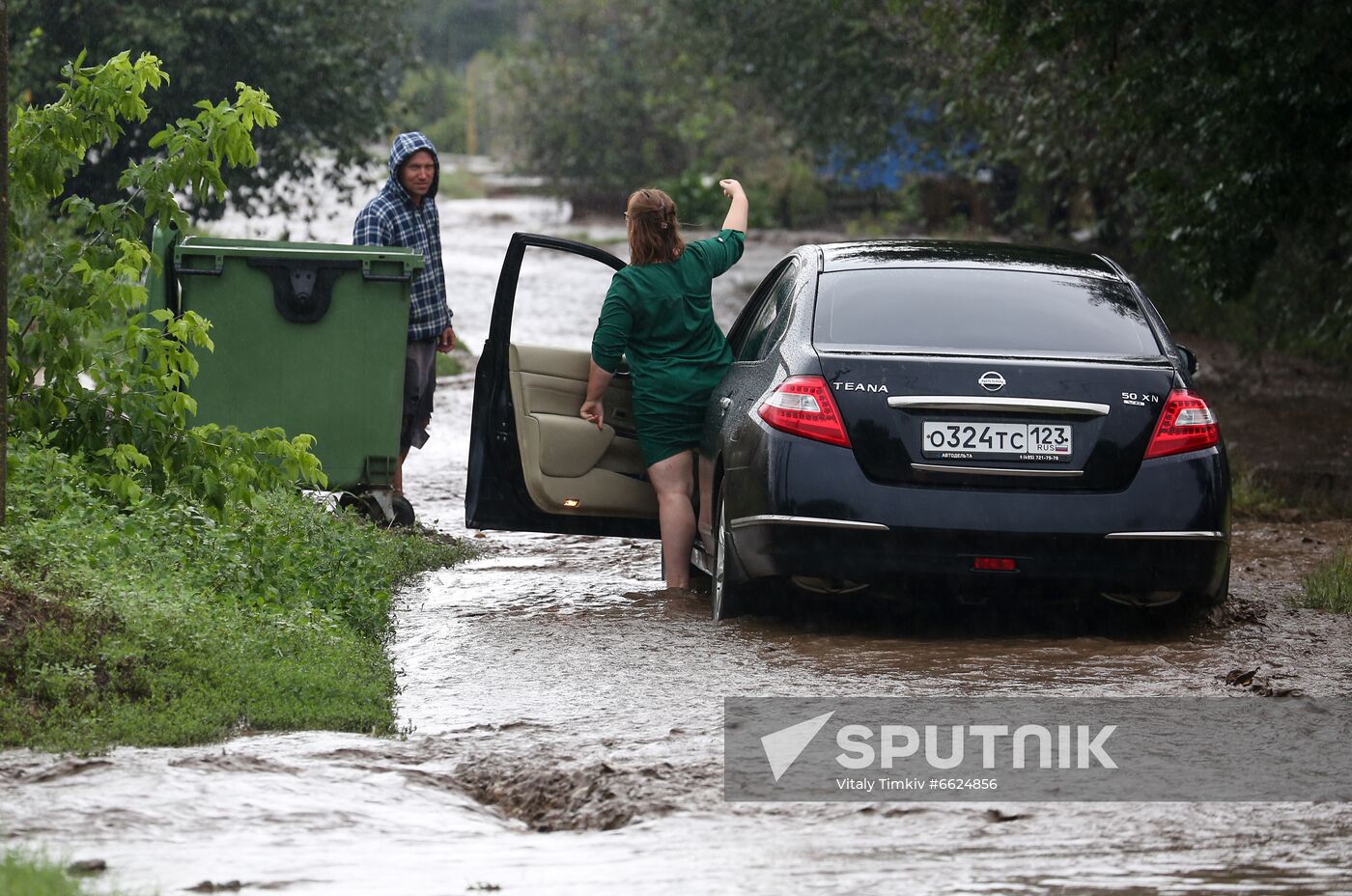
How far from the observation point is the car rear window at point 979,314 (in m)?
7.07

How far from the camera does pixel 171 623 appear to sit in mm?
6125

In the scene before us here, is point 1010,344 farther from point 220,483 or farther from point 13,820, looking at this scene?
point 13,820

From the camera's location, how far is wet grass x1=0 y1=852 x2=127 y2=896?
387 centimetres

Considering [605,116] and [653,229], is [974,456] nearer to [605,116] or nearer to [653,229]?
[653,229]

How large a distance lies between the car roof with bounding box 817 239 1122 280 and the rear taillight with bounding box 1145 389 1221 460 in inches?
35.4

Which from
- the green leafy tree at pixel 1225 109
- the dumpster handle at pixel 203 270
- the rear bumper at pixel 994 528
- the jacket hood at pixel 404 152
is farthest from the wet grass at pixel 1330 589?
the dumpster handle at pixel 203 270

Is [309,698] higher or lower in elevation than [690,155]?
lower

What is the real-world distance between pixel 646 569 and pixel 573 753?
377 cm

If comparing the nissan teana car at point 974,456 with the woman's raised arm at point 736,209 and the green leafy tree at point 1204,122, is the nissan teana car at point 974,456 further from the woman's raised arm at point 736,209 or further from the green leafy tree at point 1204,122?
the green leafy tree at point 1204,122

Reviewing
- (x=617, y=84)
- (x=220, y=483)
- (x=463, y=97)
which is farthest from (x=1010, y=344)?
(x=463, y=97)

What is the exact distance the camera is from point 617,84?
135ft

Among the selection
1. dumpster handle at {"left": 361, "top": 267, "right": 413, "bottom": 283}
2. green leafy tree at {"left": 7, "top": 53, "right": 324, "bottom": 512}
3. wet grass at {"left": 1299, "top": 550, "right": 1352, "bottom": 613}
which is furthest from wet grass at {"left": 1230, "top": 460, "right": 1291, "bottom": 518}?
green leafy tree at {"left": 7, "top": 53, "right": 324, "bottom": 512}

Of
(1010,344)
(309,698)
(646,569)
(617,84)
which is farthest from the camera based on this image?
(617,84)

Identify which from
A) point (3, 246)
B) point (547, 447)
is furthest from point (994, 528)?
point (3, 246)
